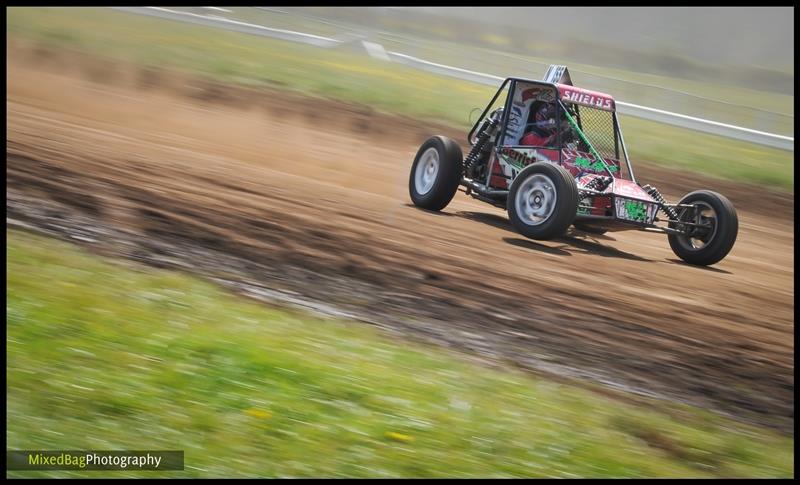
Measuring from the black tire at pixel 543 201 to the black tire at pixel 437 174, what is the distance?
1224mm

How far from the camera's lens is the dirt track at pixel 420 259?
5.64 metres

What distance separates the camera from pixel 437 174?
32.0ft

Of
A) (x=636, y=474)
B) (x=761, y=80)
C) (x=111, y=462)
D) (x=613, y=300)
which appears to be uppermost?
(x=761, y=80)

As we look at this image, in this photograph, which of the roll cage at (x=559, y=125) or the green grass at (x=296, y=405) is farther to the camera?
the roll cage at (x=559, y=125)

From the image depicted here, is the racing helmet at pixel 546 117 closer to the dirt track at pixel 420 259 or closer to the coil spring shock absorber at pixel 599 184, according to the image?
the coil spring shock absorber at pixel 599 184

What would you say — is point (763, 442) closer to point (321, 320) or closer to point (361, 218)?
point (321, 320)

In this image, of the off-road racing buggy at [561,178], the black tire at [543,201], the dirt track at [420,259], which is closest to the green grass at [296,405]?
the dirt track at [420,259]

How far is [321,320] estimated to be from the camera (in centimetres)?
558

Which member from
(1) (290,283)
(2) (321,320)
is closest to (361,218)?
(1) (290,283)

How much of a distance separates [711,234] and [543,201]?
173 cm

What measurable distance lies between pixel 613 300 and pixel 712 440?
2.32 m

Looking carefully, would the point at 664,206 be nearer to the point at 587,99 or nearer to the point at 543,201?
the point at 543,201

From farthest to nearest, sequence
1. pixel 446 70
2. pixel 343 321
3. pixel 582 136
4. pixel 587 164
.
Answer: pixel 446 70 < pixel 582 136 < pixel 587 164 < pixel 343 321

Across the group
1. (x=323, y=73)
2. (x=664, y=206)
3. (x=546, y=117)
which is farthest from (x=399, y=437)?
(x=323, y=73)
